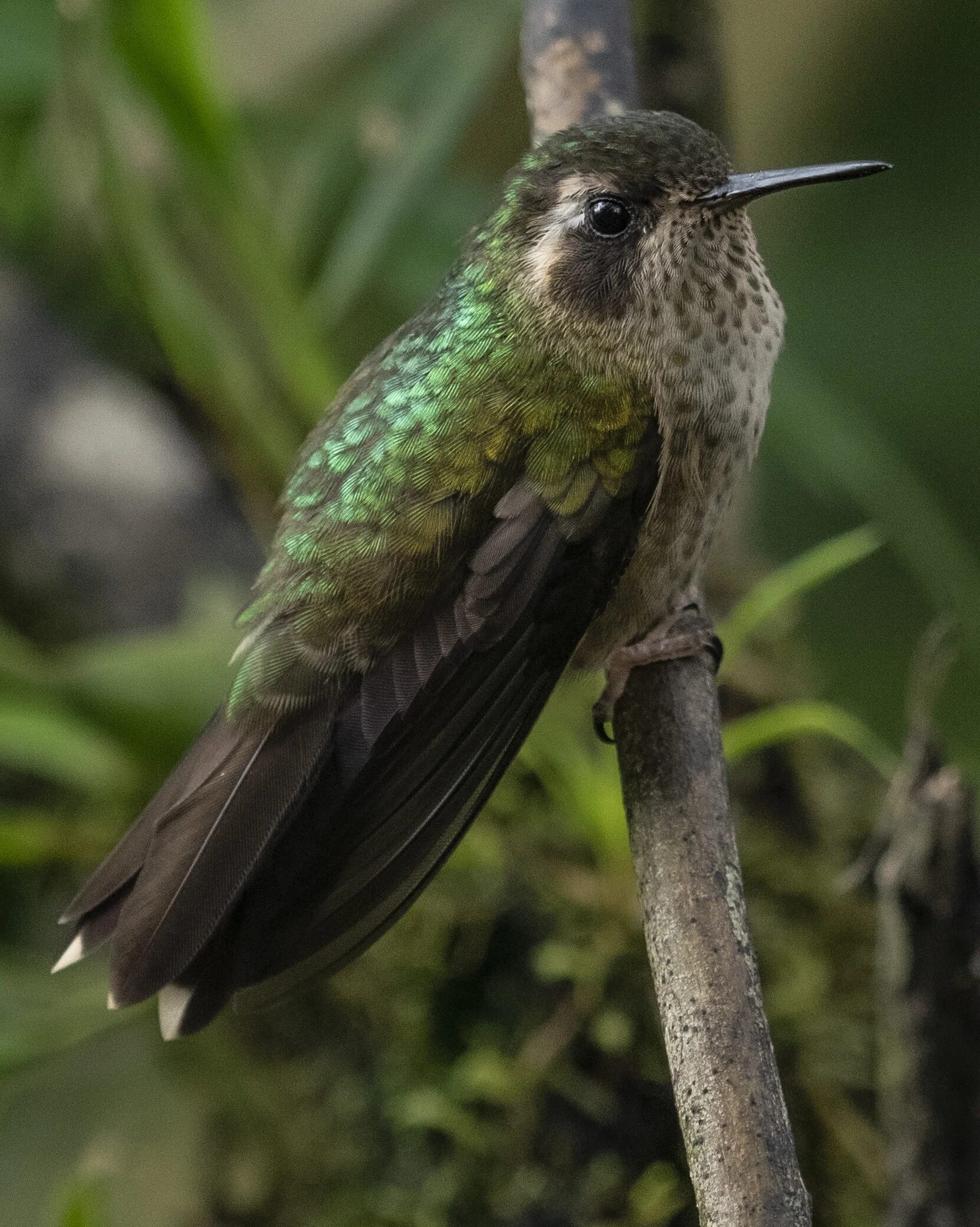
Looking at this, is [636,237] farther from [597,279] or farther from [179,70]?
[179,70]

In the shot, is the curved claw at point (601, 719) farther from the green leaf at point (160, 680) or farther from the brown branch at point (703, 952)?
the green leaf at point (160, 680)

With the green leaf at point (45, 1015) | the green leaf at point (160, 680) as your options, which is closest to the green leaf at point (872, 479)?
the green leaf at point (160, 680)

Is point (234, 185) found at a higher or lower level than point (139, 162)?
lower

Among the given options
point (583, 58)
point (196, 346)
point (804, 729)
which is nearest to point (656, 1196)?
point (804, 729)

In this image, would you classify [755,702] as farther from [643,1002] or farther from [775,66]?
[775,66]

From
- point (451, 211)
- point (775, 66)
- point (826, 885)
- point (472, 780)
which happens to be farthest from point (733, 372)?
point (775, 66)
